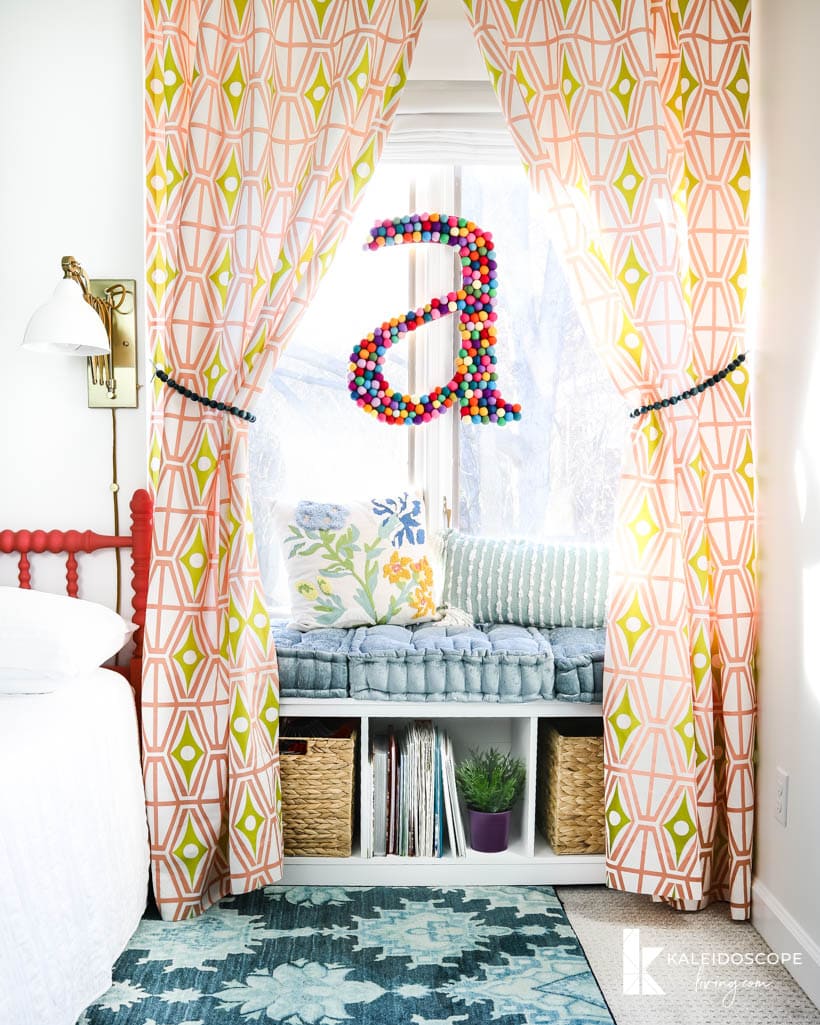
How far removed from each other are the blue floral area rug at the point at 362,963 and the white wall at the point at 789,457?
52 centimetres

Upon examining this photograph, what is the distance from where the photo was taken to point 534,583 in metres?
2.56

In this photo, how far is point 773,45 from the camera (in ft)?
6.98

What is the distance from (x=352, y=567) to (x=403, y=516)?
8.5 inches

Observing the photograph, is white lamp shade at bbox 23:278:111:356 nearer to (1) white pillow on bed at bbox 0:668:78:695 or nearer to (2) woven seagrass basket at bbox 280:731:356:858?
(1) white pillow on bed at bbox 0:668:78:695

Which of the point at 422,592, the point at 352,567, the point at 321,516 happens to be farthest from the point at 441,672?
the point at 321,516

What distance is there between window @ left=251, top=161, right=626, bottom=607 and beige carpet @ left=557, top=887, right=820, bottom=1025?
1096mm

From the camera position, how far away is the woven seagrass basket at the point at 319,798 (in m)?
2.34

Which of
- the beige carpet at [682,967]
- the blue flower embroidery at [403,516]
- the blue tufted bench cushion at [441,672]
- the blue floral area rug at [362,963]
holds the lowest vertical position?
the beige carpet at [682,967]

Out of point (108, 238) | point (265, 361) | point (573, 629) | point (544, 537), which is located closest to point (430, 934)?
point (573, 629)

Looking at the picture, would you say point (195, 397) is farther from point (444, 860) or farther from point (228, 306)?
point (444, 860)

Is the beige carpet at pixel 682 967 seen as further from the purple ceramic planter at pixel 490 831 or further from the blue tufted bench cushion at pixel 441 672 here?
the blue tufted bench cushion at pixel 441 672

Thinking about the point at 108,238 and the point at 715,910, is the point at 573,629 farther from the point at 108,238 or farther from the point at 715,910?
the point at 108,238

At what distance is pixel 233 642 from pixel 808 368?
4.97 ft

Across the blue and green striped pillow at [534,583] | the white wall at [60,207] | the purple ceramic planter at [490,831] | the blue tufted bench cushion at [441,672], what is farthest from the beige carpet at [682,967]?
the white wall at [60,207]
